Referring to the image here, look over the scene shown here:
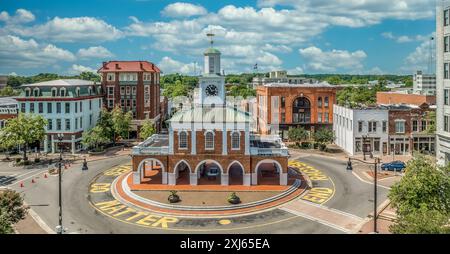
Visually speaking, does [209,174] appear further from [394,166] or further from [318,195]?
[394,166]

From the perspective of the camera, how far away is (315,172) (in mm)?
50781

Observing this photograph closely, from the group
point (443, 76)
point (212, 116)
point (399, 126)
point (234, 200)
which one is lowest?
point (234, 200)

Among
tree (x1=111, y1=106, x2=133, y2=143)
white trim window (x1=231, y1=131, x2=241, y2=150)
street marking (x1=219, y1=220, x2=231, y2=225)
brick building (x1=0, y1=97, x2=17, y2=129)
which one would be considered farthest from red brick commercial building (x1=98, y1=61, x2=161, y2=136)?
street marking (x1=219, y1=220, x2=231, y2=225)

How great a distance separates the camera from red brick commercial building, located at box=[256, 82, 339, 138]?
7669 cm

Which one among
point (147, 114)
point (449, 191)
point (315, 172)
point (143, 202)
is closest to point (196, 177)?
point (143, 202)

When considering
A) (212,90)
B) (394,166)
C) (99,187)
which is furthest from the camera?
(394,166)

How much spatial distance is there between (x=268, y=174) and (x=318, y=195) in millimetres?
9507

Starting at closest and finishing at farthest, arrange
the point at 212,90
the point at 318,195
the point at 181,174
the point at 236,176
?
the point at 318,195, the point at 212,90, the point at 236,176, the point at 181,174

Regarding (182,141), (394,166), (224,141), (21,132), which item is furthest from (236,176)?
(21,132)

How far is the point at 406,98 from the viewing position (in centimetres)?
8319

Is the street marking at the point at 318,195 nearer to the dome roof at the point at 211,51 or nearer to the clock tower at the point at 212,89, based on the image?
the clock tower at the point at 212,89

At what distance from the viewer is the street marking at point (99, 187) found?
138 feet

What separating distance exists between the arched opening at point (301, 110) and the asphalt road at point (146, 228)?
91.7ft

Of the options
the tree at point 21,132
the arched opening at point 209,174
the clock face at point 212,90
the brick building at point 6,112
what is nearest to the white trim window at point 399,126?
the arched opening at point 209,174
